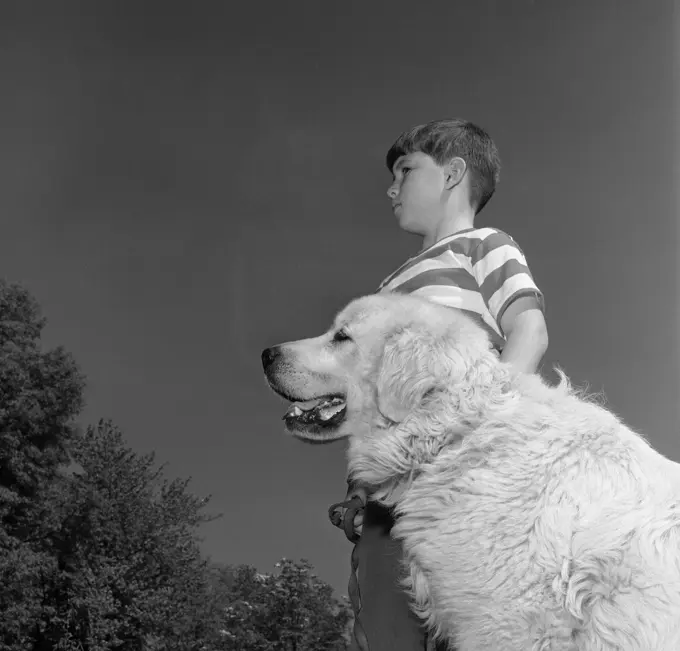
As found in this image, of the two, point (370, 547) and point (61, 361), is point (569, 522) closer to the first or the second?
point (370, 547)

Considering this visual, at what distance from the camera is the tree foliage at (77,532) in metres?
31.8

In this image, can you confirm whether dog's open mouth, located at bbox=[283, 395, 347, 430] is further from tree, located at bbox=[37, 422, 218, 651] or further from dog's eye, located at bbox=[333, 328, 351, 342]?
tree, located at bbox=[37, 422, 218, 651]

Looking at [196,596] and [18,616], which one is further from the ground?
[196,596]

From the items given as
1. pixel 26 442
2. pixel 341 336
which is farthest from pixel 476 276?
pixel 26 442

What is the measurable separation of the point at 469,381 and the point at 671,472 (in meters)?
0.87

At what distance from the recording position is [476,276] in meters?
4.32

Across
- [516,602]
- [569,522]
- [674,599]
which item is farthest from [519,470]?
[674,599]

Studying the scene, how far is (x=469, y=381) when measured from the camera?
3635 mm

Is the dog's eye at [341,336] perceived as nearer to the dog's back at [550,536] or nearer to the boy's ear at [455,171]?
the dog's back at [550,536]

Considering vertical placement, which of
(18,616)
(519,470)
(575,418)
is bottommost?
(519,470)

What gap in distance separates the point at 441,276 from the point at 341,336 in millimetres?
643

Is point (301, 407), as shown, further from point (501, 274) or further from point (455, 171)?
point (455, 171)

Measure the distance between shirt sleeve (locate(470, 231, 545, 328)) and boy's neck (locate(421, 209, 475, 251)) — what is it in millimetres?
355

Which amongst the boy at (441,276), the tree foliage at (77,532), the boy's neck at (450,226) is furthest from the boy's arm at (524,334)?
the tree foliage at (77,532)
